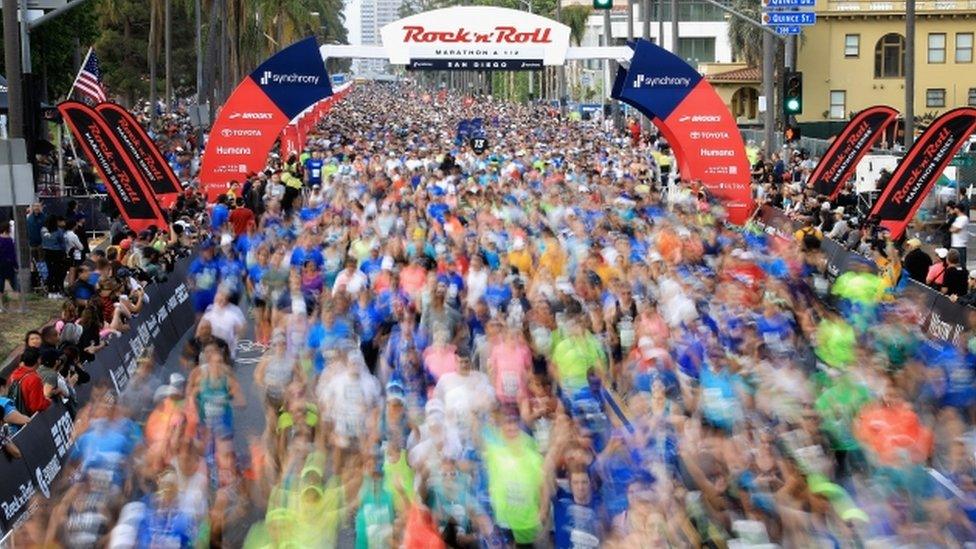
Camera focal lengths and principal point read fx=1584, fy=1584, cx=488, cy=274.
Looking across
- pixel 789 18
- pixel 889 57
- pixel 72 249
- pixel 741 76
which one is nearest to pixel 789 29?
pixel 789 18

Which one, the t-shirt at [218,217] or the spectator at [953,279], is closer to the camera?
the spectator at [953,279]

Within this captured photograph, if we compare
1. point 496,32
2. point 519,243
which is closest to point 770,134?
point 496,32

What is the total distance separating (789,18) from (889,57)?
41.8 meters

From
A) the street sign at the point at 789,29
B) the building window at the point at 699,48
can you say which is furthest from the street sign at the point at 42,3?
the building window at the point at 699,48

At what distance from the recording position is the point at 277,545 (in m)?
8.52

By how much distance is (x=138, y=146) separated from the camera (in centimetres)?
2620

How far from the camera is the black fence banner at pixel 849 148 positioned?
2867 cm

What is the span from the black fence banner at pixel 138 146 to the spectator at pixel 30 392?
1331 cm

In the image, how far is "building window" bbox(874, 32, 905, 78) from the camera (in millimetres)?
71375

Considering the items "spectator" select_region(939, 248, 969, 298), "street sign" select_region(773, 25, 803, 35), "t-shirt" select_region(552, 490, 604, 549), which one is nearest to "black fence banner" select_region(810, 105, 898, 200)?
"street sign" select_region(773, 25, 803, 35)

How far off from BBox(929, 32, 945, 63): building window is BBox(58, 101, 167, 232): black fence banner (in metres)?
Answer: 52.9

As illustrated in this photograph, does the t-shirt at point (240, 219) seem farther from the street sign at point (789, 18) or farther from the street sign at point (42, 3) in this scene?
the street sign at point (789, 18)

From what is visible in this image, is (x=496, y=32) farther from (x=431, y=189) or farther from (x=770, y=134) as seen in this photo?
(x=770, y=134)

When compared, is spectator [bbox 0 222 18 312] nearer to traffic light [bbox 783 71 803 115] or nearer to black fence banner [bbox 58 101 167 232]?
black fence banner [bbox 58 101 167 232]
